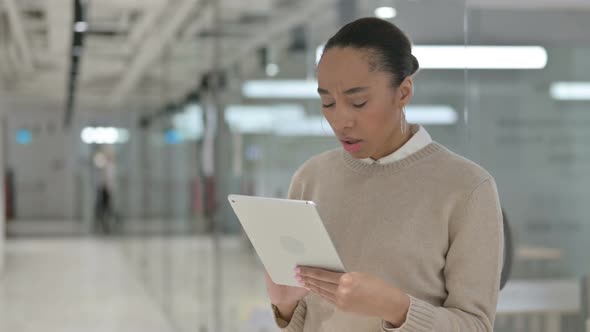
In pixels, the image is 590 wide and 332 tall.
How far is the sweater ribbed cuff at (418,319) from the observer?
1568 mm

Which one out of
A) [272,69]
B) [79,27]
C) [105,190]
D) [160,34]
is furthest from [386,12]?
[105,190]

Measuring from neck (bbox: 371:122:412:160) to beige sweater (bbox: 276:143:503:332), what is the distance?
3 centimetres

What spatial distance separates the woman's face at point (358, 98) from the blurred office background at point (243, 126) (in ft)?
2.43

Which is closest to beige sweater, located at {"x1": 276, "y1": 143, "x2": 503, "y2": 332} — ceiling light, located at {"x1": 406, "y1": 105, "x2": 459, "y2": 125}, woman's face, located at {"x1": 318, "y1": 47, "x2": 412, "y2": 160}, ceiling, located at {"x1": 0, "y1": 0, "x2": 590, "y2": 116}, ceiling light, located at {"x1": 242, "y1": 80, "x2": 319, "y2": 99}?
woman's face, located at {"x1": 318, "y1": 47, "x2": 412, "y2": 160}

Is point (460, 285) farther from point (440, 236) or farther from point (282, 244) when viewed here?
point (282, 244)

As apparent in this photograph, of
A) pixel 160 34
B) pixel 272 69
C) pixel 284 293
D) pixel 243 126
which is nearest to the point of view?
pixel 284 293

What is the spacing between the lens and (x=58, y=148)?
23.6m

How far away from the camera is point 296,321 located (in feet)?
6.64

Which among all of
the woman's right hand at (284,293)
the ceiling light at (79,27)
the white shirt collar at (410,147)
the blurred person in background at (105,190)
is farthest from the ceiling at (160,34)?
the blurred person in background at (105,190)

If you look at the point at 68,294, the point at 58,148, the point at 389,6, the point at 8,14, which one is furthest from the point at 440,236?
the point at 58,148

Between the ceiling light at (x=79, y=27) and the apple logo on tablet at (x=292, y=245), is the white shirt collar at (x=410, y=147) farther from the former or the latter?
the ceiling light at (x=79, y=27)

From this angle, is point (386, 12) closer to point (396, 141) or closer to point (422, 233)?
point (396, 141)

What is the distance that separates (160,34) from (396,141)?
7.90 m

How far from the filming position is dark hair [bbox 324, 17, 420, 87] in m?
1.70
